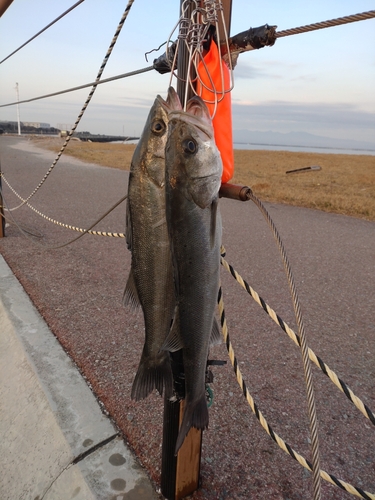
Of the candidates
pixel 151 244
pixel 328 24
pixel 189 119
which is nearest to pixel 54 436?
pixel 151 244

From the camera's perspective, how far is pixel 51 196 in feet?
35.9

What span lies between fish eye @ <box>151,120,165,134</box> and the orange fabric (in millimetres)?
341

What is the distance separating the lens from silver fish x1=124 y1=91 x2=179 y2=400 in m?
1.49

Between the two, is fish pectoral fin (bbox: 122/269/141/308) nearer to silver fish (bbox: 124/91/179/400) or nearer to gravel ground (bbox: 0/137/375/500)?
silver fish (bbox: 124/91/179/400)

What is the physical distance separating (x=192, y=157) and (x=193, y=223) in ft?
0.75

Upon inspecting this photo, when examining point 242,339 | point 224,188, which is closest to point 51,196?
point 242,339

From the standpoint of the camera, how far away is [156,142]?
58.2 inches

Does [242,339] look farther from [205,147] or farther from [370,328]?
[205,147]

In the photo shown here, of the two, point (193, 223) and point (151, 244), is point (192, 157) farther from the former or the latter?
point (151, 244)

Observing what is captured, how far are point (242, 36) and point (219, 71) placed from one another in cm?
19

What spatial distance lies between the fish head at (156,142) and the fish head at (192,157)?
2.0 inches

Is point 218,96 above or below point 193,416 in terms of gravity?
above

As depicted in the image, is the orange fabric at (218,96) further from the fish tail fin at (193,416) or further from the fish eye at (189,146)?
the fish tail fin at (193,416)

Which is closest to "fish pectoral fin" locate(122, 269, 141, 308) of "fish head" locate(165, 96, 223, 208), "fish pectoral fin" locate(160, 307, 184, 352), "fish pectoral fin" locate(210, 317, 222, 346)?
"fish pectoral fin" locate(160, 307, 184, 352)
